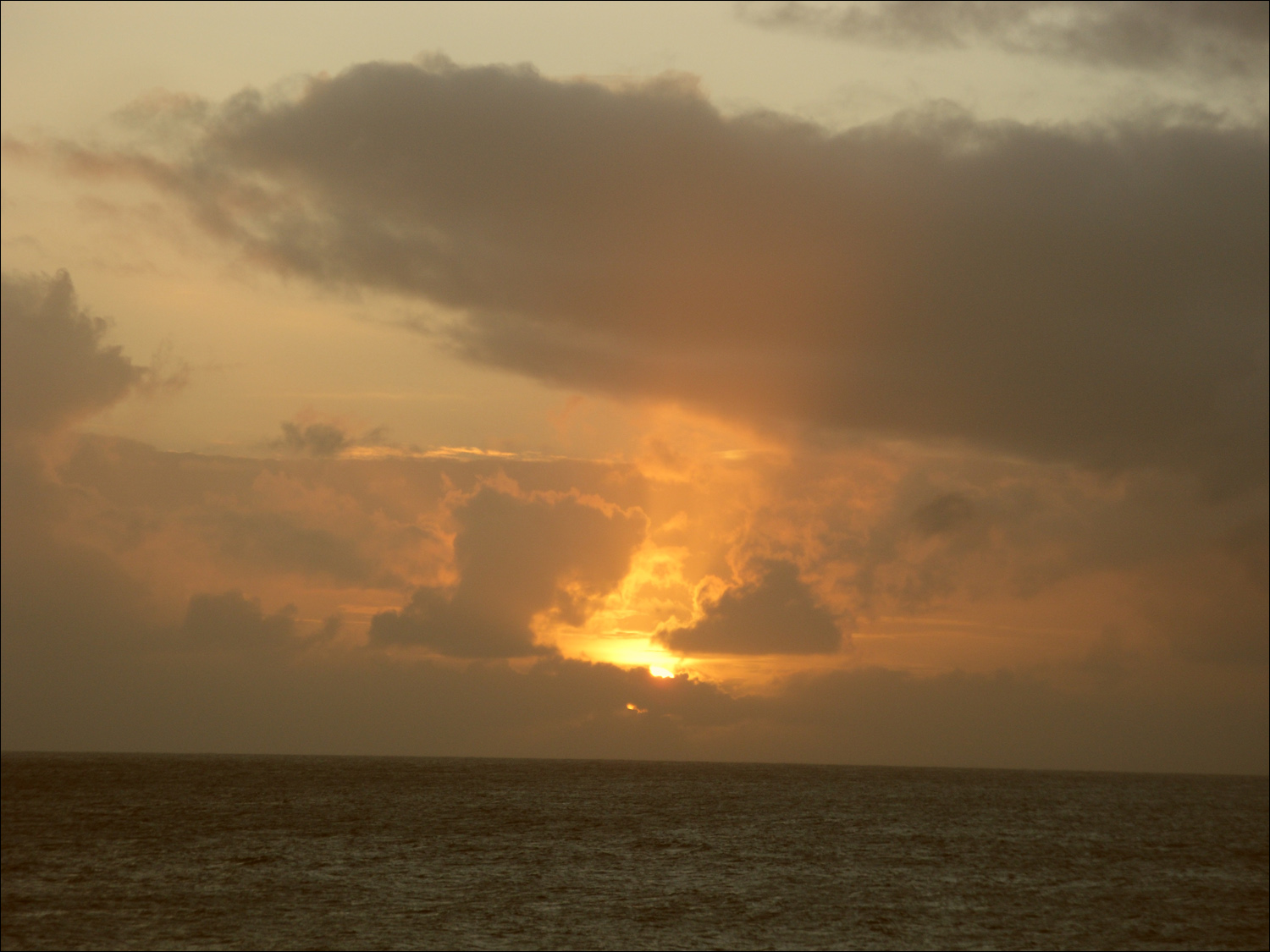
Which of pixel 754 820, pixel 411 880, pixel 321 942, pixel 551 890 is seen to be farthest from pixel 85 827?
pixel 754 820

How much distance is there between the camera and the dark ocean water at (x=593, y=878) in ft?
181

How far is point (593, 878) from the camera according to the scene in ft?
251

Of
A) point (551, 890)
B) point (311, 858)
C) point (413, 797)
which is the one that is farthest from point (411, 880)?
point (413, 797)

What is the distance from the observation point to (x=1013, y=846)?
111688 mm

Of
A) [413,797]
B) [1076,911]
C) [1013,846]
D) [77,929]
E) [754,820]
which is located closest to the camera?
[77,929]

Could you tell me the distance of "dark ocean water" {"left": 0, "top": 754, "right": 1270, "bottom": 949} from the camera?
55.2m

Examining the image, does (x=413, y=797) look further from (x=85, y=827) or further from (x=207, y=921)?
(x=207, y=921)

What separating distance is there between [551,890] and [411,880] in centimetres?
905

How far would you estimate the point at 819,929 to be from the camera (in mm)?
58125

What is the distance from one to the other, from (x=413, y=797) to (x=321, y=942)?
107 meters

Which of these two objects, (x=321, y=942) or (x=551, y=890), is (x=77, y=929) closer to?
(x=321, y=942)

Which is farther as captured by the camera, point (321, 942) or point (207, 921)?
point (207, 921)

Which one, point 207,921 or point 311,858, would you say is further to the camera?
point 311,858

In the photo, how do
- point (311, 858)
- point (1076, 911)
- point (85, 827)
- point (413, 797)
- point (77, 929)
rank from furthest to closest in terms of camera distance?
point (413, 797)
point (85, 827)
point (311, 858)
point (1076, 911)
point (77, 929)
